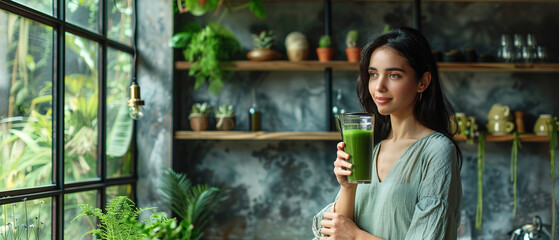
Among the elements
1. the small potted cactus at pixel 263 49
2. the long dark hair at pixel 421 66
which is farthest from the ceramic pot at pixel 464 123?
the long dark hair at pixel 421 66

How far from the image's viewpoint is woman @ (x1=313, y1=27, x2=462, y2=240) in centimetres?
142

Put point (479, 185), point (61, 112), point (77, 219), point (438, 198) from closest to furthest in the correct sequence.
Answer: point (438, 198), point (61, 112), point (77, 219), point (479, 185)

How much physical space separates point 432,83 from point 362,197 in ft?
1.31

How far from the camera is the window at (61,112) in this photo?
2.45 m

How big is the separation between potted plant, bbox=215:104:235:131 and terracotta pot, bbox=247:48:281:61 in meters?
0.41

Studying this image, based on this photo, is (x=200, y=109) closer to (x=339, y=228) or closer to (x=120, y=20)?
(x=120, y=20)

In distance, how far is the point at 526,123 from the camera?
4.04m

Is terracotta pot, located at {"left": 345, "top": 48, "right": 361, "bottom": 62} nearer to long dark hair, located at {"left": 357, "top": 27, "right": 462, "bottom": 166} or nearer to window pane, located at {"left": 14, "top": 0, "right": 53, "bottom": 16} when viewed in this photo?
window pane, located at {"left": 14, "top": 0, "right": 53, "bottom": 16}

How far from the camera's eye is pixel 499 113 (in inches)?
151

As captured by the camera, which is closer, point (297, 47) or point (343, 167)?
point (343, 167)

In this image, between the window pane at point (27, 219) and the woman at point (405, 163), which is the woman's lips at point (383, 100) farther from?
the window pane at point (27, 219)

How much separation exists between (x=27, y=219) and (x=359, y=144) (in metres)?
1.82

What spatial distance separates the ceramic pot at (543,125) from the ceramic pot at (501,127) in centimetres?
20

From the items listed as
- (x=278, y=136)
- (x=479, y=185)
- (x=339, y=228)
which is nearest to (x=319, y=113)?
(x=278, y=136)
